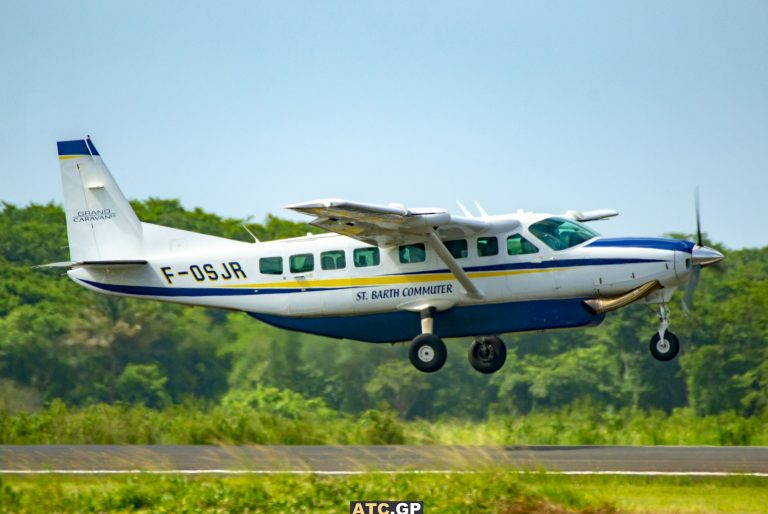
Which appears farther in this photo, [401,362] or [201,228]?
[201,228]

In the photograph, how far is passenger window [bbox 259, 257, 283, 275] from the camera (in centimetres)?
2487

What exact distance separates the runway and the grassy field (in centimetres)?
123

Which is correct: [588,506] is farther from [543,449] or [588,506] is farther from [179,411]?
[179,411]

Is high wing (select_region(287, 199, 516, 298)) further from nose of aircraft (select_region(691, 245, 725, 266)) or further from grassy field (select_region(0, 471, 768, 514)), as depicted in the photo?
grassy field (select_region(0, 471, 768, 514))

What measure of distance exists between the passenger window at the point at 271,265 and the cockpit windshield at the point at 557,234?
17.3 feet

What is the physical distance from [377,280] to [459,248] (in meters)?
1.83

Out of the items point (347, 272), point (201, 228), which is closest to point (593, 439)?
point (347, 272)

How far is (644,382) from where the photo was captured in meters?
48.3

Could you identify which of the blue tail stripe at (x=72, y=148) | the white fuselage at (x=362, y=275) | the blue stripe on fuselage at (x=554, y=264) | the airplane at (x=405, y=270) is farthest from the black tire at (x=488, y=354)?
the blue tail stripe at (x=72, y=148)

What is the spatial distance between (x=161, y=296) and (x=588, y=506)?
1301 cm

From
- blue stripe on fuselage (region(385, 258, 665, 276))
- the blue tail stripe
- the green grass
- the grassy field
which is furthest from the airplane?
the grassy field

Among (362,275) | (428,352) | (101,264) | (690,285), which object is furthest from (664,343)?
(101,264)

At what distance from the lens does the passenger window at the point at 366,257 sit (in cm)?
2427

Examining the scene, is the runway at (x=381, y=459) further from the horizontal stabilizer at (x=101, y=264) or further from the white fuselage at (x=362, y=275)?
the horizontal stabilizer at (x=101, y=264)
